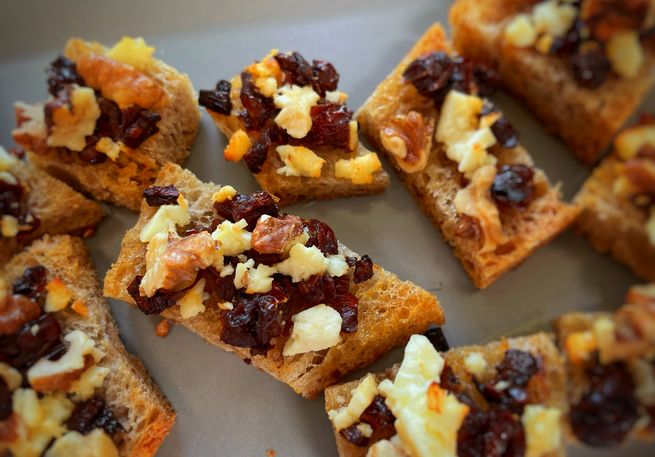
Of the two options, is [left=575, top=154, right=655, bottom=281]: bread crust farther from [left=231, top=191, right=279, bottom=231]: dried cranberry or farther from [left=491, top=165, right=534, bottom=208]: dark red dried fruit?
[left=231, top=191, right=279, bottom=231]: dried cranberry

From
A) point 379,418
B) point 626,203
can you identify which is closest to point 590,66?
point 626,203

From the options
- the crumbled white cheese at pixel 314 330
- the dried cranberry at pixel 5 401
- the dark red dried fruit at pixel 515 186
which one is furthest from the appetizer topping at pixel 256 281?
the dark red dried fruit at pixel 515 186

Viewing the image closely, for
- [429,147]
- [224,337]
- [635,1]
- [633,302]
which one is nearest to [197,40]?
[429,147]

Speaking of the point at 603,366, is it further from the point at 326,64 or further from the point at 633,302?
the point at 326,64

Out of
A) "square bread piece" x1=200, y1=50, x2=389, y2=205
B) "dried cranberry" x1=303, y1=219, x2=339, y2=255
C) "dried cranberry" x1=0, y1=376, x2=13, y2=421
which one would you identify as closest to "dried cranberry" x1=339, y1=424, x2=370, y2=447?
"dried cranberry" x1=303, y1=219, x2=339, y2=255

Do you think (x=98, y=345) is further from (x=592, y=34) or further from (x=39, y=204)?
(x=592, y=34)

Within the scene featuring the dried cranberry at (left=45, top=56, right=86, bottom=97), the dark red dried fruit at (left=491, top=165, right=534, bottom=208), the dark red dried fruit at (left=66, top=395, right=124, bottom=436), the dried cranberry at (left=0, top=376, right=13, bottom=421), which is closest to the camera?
the dried cranberry at (left=0, top=376, right=13, bottom=421)

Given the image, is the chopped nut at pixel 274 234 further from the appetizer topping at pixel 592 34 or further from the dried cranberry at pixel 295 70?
the appetizer topping at pixel 592 34
